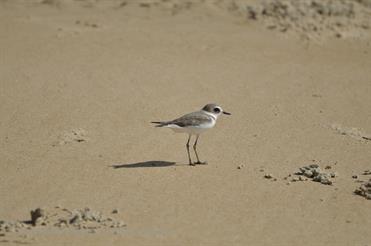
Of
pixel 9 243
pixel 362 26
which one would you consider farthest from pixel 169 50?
pixel 9 243

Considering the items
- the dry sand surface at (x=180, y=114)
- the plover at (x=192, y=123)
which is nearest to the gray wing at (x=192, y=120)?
the plover at (x=192, y=123)

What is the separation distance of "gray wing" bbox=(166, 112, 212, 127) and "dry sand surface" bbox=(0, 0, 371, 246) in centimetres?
50

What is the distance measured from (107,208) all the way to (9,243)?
1.29 metres

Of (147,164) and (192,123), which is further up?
(192,123)

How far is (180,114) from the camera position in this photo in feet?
36.8

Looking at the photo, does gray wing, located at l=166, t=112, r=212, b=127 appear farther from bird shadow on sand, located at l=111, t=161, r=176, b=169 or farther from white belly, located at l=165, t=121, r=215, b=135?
bird shadow on sand, located at l=111, t=161, r=176, b=169

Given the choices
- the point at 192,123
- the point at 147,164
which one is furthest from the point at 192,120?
the point at 147,164

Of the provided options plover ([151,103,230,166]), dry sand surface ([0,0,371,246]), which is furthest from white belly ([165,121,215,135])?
dry sand surface ([0,0,371,246])

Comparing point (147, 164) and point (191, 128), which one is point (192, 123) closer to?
point (191, 128)

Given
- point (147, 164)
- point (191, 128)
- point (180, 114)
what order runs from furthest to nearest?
1. point (180, 114)
2. point (191, 128)
3. point (147, 164)

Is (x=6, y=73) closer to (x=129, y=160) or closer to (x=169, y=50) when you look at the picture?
(x=169, y=50)

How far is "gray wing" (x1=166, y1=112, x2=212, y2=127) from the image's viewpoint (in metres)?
9.56

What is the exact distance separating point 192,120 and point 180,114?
Result: 5.37 ft

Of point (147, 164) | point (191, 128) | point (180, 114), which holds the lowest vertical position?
point (180, 114)
